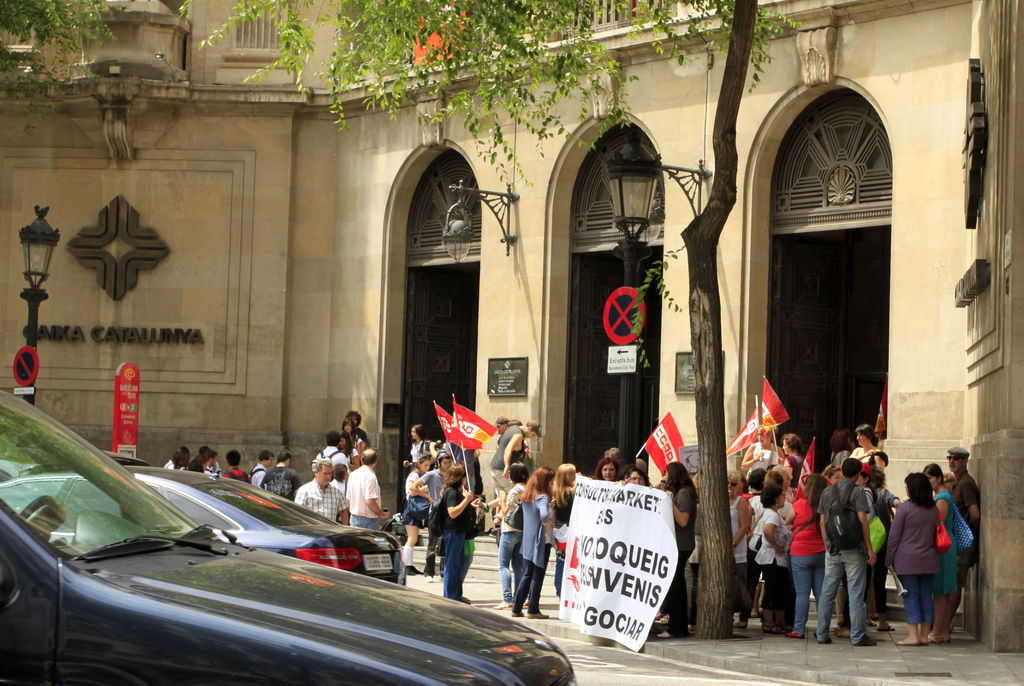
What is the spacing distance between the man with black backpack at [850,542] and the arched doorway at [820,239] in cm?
777

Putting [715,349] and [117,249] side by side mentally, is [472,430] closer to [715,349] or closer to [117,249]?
[715,349]

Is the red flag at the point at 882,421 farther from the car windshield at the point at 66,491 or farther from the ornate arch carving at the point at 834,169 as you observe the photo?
the car windshield at the point at 66,491

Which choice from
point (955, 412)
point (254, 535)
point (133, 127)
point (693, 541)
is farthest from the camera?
point (133, 127)

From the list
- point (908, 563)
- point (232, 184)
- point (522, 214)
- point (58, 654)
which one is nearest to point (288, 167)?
point (232, 184)

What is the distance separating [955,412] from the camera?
59.2 feet

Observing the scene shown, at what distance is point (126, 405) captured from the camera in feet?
65.3

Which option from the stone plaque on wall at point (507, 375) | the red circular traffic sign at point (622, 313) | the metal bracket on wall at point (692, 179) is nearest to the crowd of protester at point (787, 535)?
the red circular traffic sign at point (622, 313)

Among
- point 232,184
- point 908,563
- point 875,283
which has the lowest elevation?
point 908,563

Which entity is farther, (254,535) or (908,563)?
(908,563)

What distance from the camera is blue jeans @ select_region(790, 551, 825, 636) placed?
13.8 meters

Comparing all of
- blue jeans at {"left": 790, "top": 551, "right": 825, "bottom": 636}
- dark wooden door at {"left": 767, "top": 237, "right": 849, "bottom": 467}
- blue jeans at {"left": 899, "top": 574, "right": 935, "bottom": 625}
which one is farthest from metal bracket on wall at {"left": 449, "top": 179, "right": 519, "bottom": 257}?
blue jeans at {"left": 899, "top": 574, "right": 935, "bottom": 625}

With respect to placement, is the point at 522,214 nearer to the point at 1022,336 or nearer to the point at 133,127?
the point at 133,127

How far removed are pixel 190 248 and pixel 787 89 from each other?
1309 cm

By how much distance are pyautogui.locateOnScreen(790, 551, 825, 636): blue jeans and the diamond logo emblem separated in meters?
17.5
